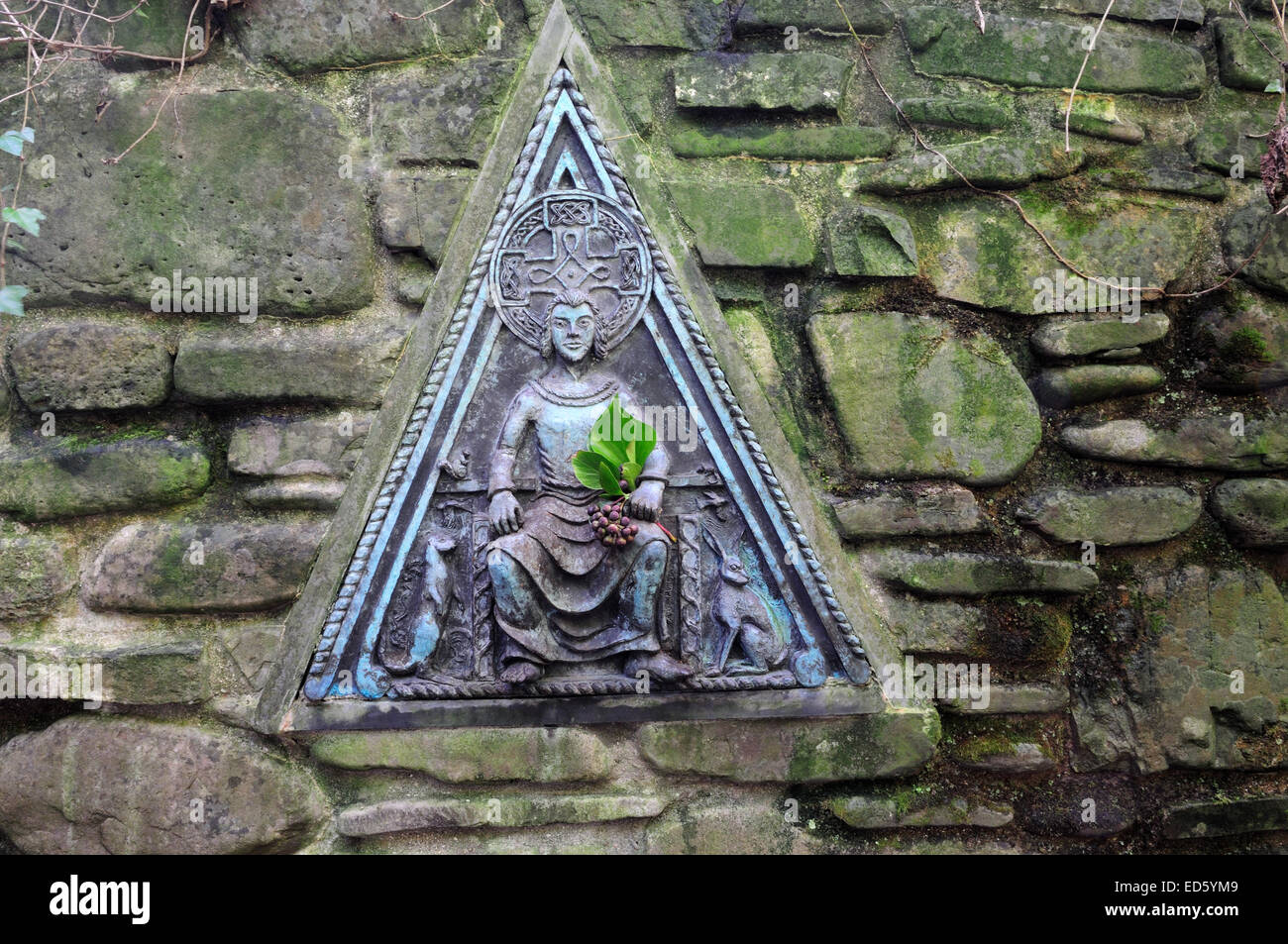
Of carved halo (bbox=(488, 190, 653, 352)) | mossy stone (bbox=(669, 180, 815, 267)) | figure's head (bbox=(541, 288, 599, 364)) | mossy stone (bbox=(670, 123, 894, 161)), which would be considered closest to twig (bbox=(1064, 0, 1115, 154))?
mossy stone (bbox=(670, 123, 894, 161))

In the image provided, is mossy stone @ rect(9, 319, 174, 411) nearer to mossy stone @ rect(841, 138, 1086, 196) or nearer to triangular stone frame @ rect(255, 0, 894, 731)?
triangular stone frame @ rect(255, 0, 894, 731)

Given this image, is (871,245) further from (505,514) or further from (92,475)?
(92,475)

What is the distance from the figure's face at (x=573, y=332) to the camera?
7.67 ft

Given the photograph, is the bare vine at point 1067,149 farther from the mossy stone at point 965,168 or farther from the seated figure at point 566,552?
the seated figure at point 566,552

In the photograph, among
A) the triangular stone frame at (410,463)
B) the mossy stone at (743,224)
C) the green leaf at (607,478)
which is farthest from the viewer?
the mossy stone at (743,224)

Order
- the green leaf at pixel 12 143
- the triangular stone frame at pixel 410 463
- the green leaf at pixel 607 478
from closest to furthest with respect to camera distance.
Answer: the green leaf at pixel 12 143, the green leaf at pixel 607 478, the triangular stone frame at pixel 410 463

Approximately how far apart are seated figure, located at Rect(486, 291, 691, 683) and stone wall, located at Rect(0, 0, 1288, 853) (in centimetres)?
23

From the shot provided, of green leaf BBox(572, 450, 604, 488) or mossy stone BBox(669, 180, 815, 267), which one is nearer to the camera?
green leaf BBox(572, 450, 604, 488)

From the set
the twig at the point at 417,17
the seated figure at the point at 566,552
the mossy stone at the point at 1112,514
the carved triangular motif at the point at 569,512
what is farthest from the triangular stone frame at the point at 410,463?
the mossy stone at the point at 1112,514

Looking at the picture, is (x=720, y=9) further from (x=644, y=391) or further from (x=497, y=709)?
(x=497, y=709)

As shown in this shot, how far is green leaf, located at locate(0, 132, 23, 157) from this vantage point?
2072 millimetres

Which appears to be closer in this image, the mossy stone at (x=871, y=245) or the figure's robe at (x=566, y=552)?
the figure's robe at (x=566, y=552)

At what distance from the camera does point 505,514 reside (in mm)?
2264

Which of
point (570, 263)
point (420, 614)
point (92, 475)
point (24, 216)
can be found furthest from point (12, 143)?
point (420, 614)
